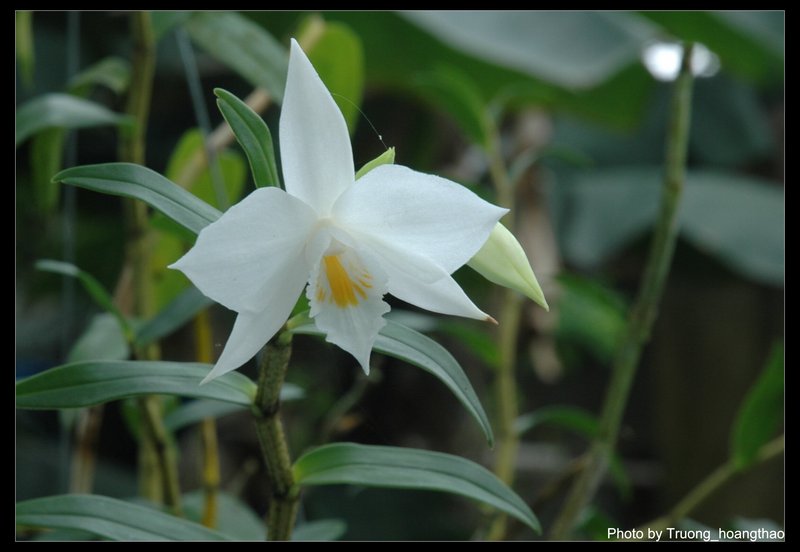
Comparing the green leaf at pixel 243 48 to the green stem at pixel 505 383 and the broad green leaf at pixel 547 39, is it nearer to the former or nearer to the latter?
the green stem at pixel 505 383

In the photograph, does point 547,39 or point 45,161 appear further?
point 547,39

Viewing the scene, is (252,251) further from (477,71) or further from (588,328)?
(477,71)

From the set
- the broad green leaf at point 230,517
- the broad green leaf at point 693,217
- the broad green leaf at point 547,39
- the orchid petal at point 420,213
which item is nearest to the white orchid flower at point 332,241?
the orchid petal at point 420,213

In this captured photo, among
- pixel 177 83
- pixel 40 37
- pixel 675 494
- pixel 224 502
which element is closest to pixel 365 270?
pixel 224 502

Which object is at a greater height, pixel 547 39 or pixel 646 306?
pixel 547 39

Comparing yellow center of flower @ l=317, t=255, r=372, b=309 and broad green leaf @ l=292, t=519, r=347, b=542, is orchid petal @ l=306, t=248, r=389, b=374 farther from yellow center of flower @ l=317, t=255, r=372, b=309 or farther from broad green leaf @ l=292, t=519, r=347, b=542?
broad green leaf @ l=292, t=519, r=347, b=542

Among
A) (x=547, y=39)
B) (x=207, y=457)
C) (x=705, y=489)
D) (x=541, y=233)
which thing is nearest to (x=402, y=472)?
(x=207, y=457)
